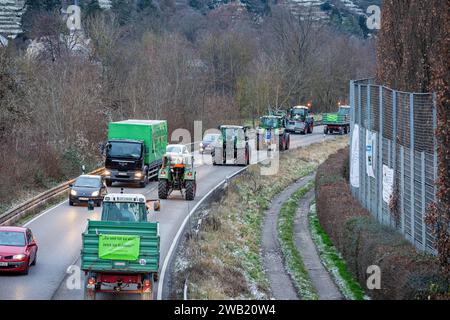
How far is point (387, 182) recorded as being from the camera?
108ft

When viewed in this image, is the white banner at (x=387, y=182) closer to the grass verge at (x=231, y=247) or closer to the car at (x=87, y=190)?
the grass verge at (x=231, y=247)

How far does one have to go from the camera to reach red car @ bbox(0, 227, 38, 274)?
24891mm

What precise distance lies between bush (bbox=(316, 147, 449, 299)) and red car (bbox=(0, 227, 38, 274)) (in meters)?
9.68

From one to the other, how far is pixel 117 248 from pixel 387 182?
13.9 metres

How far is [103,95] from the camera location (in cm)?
6644

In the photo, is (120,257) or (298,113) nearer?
(120,257)

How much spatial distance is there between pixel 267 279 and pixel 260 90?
52.6 metres

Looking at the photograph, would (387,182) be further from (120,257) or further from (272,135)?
(272,135)

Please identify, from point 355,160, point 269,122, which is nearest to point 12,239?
point 355,160

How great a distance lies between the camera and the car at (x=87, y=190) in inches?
1496

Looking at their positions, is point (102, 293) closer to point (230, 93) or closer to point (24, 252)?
point (24, 252)

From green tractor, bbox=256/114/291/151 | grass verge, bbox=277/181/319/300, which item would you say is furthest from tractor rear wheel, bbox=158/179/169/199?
green tractor, bbox=256/114/291/151

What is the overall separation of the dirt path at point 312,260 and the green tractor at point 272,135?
15.9 meters

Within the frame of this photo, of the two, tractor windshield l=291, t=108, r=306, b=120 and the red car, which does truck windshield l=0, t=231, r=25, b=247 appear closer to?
the red car
